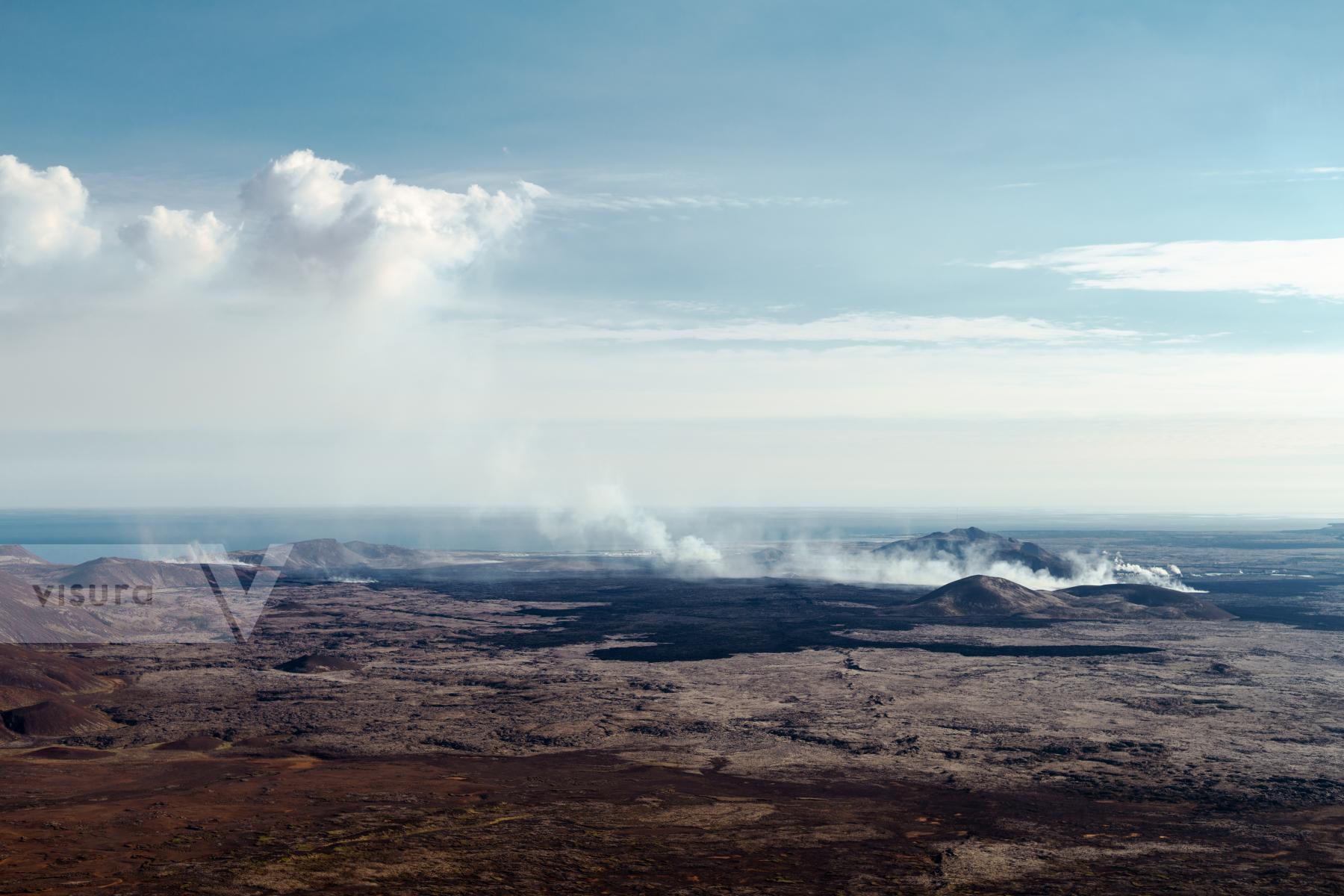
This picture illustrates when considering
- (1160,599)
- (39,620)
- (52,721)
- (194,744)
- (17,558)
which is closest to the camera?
(194,744)

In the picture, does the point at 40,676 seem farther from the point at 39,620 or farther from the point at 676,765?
the point at 676,765

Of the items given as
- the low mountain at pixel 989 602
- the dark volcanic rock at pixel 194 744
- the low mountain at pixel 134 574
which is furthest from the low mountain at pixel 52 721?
the low mountain at pixel 989 602

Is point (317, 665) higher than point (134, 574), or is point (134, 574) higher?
point (134, 574)

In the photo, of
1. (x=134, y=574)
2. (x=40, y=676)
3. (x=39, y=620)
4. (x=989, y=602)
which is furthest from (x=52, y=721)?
(x=989, y=602)

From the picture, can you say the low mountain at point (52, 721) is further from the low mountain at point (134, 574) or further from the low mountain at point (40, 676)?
the low mountain at point (134, 574)

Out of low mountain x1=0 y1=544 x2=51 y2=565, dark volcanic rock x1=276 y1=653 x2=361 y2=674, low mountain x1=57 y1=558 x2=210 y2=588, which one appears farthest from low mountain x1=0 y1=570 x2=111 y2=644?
low mountain x1=0 y1=544 x2=51 y2=565

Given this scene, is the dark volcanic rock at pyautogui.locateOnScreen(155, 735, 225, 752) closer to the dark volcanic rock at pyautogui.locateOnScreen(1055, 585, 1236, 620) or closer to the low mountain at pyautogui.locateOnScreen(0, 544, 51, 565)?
the dark volcanic rock at pyautogui.locateOnScreen(1055, 585, 1236, 620)

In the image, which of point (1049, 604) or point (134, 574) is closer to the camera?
point (1049, 604)
